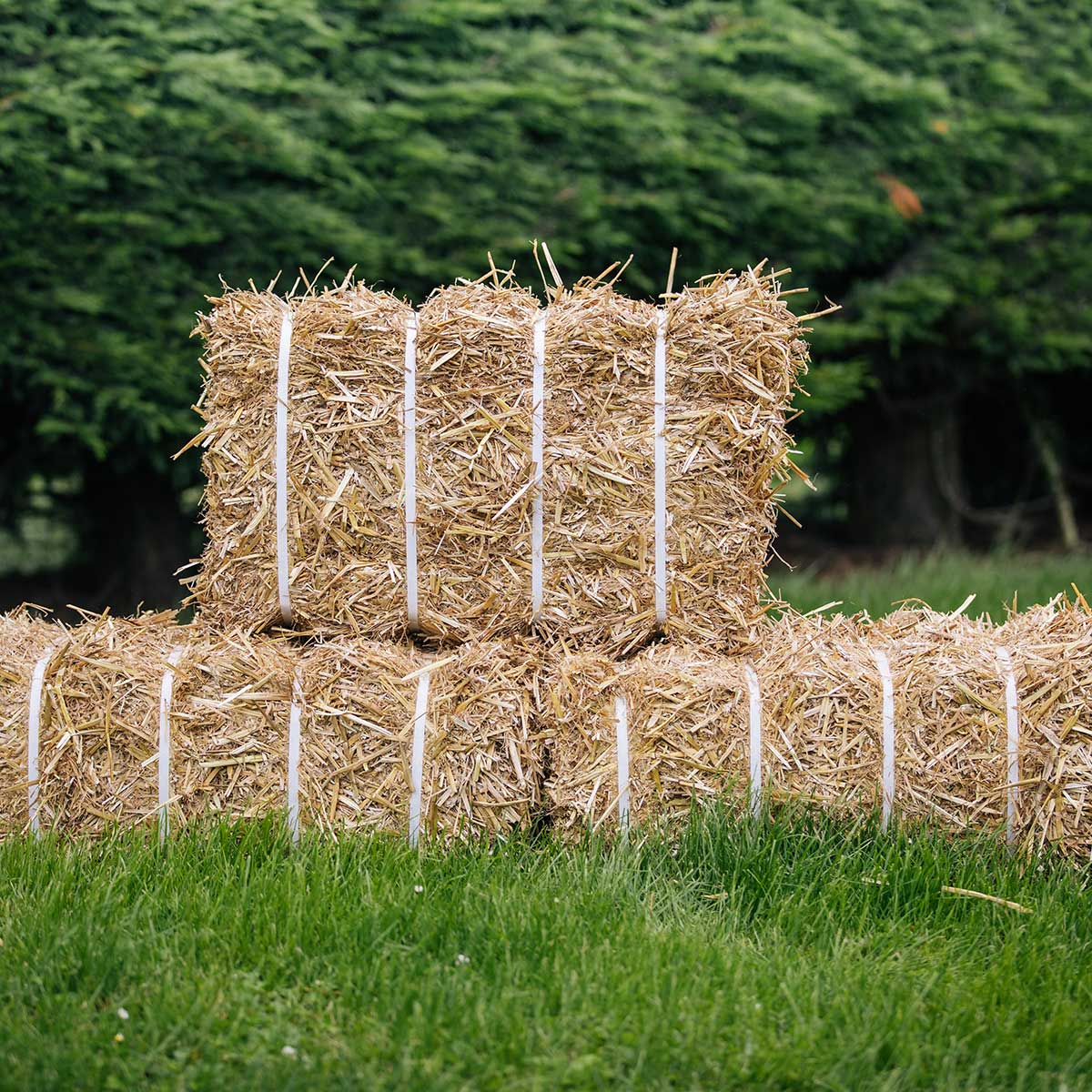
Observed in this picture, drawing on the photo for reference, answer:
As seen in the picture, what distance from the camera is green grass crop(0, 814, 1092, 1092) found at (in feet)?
7.39

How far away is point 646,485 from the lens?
11.3 ft

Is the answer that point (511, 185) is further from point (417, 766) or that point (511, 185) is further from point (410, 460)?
point (417, 766)

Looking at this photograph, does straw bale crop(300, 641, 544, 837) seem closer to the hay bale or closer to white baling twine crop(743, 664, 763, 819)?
the hay bale

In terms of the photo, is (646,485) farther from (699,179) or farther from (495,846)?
(699,179)

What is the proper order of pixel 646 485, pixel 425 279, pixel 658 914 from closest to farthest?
pixel 658 914, pixel 646 485, pixel 425 279

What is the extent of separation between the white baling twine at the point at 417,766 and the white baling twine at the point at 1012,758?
146cm

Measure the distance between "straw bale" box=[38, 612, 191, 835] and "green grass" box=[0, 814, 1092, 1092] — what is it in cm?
14

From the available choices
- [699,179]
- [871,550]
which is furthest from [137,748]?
[871,550]

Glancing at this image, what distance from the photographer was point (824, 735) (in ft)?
10.6

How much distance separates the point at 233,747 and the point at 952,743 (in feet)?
6.06

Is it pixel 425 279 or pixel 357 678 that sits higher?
pixel 425 279

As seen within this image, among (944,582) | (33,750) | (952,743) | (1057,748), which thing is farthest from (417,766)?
(944,582)

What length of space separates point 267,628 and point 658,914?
1457 mm

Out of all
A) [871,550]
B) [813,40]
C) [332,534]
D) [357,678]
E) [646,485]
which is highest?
[813,40]
